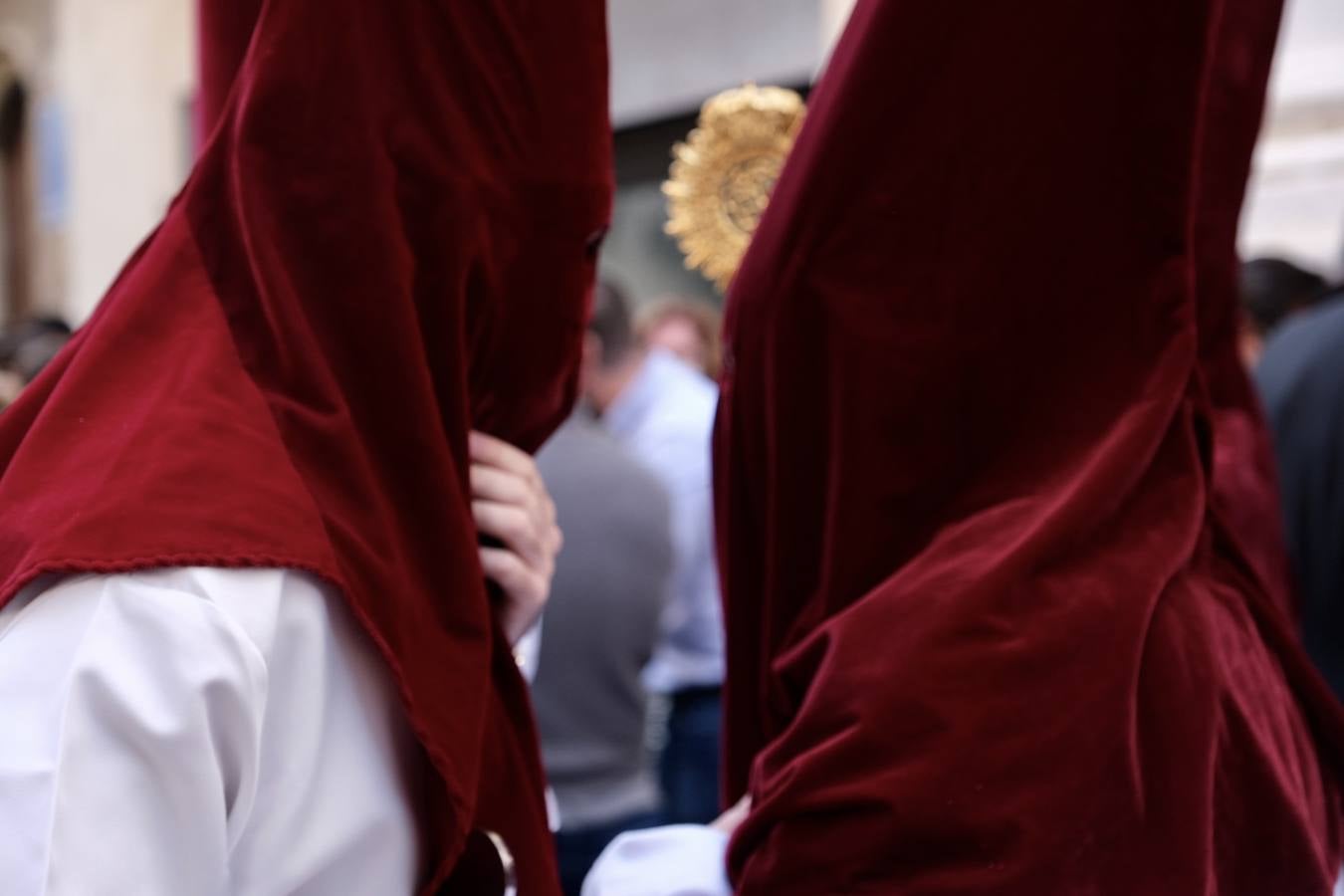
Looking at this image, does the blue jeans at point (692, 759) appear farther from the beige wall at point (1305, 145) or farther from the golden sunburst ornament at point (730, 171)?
the beige wall at point (1305, 145)

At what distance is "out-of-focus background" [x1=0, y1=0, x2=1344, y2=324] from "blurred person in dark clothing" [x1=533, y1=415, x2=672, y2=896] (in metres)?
2.21

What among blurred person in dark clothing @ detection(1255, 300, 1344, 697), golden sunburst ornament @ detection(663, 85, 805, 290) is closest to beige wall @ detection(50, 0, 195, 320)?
golden sunburst ornament @ detection(663, 85, 805, 290)

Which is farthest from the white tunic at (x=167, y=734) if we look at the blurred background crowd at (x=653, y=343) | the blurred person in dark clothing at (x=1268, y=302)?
the blurred person in dark clothing at (x=1268, y=302)

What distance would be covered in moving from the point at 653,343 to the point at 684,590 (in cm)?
114

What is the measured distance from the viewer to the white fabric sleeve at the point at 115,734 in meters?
0.70

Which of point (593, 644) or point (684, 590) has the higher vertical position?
point (593, 644)

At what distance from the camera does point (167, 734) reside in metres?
0.71

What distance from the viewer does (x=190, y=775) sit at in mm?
723

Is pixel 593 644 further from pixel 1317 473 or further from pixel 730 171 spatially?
pixel 1317 473

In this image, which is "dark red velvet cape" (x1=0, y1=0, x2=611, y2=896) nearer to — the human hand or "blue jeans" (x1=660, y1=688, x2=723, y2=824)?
the human hand

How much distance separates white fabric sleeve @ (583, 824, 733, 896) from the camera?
102cm

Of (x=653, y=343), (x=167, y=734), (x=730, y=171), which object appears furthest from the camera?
(x=653, y=343)

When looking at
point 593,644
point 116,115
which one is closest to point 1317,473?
point 593,644

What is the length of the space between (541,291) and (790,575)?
1.03ft
